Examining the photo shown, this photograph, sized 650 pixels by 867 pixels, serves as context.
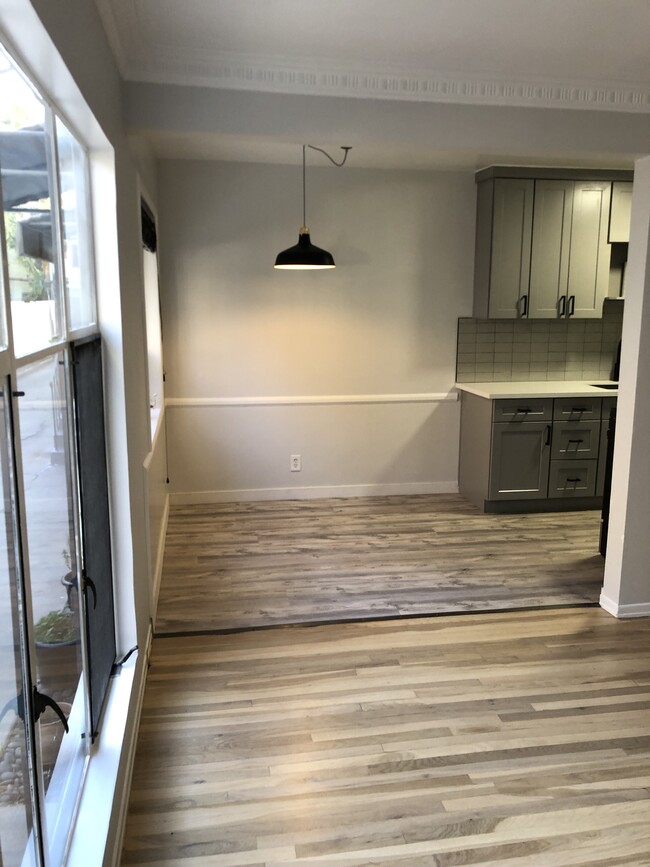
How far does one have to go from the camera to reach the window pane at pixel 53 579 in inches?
60.1

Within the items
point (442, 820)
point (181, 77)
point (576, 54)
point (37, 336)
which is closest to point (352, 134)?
point (181, 77)

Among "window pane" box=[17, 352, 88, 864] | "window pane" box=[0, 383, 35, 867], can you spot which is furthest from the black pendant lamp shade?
"window pane" box=[0, 383, 35, 867]

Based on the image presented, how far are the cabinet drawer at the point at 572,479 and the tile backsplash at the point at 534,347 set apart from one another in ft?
2.77

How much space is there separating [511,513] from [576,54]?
3216 millimetres

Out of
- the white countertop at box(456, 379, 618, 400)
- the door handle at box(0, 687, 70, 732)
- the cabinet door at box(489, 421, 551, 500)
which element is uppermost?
the white countertop at box(456, 379, 618, 400)

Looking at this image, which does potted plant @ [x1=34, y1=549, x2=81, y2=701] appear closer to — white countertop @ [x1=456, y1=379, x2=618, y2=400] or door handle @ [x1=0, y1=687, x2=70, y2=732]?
door handle @ [x1=0, y1=687, x2=70, y2=732]

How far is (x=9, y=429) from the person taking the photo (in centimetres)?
123

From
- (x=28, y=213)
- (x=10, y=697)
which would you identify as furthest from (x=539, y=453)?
(x=10, y=697)

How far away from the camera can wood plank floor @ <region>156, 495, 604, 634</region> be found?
3506 millimetres

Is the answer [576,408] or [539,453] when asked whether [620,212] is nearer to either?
[576,408]

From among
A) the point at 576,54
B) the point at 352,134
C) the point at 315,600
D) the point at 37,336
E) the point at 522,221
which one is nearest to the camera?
the point at 37,336

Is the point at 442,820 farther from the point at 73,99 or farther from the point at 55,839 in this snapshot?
the point at 73,99

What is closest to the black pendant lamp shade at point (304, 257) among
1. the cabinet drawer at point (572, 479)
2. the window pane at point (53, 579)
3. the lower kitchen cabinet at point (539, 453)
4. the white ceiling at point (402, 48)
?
the white ceiling at point (402, 48)

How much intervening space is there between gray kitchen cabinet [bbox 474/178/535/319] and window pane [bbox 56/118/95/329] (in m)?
3.43
